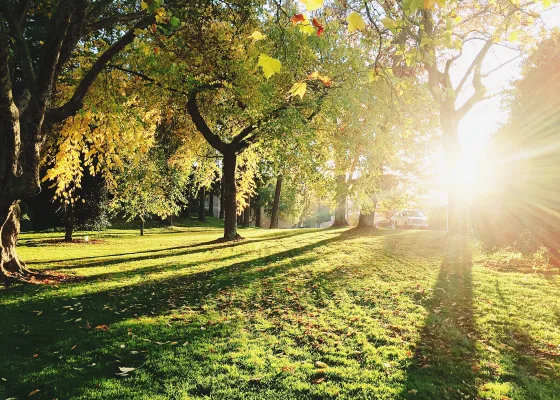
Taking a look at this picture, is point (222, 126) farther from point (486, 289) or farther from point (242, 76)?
point (486, 289)

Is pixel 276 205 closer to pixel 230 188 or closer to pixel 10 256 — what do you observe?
pixel 230 188

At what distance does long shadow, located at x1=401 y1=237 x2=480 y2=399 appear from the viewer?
→ 429 centimetres

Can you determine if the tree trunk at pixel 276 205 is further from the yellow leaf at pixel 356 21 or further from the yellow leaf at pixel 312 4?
the yellow leaf at pixel 312 4

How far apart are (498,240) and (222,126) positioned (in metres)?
15.1

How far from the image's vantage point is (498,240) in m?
9.48

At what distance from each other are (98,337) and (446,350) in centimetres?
543

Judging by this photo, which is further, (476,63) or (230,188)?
(230,188)

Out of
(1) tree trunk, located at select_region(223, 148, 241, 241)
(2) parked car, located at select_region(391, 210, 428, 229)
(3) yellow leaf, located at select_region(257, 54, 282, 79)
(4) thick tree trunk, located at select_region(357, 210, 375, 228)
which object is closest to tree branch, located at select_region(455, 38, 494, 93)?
→ (4) thick tree trunk, located at select_region(357, 210, 375, 228)

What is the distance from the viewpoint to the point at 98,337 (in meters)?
5.71

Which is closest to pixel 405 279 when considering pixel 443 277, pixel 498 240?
pixel 443 277

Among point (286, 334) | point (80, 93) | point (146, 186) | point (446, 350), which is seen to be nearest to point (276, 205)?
point (146, 186)

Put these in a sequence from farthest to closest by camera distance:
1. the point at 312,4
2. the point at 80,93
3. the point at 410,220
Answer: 1. the point at 410,220
2. the point at 80,93
3. the point at 312,4

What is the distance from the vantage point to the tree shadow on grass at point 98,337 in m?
4.27

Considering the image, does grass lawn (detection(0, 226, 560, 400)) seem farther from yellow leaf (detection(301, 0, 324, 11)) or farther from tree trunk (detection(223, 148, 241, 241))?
tree trunk (detection(223, 148, 241, 241))
